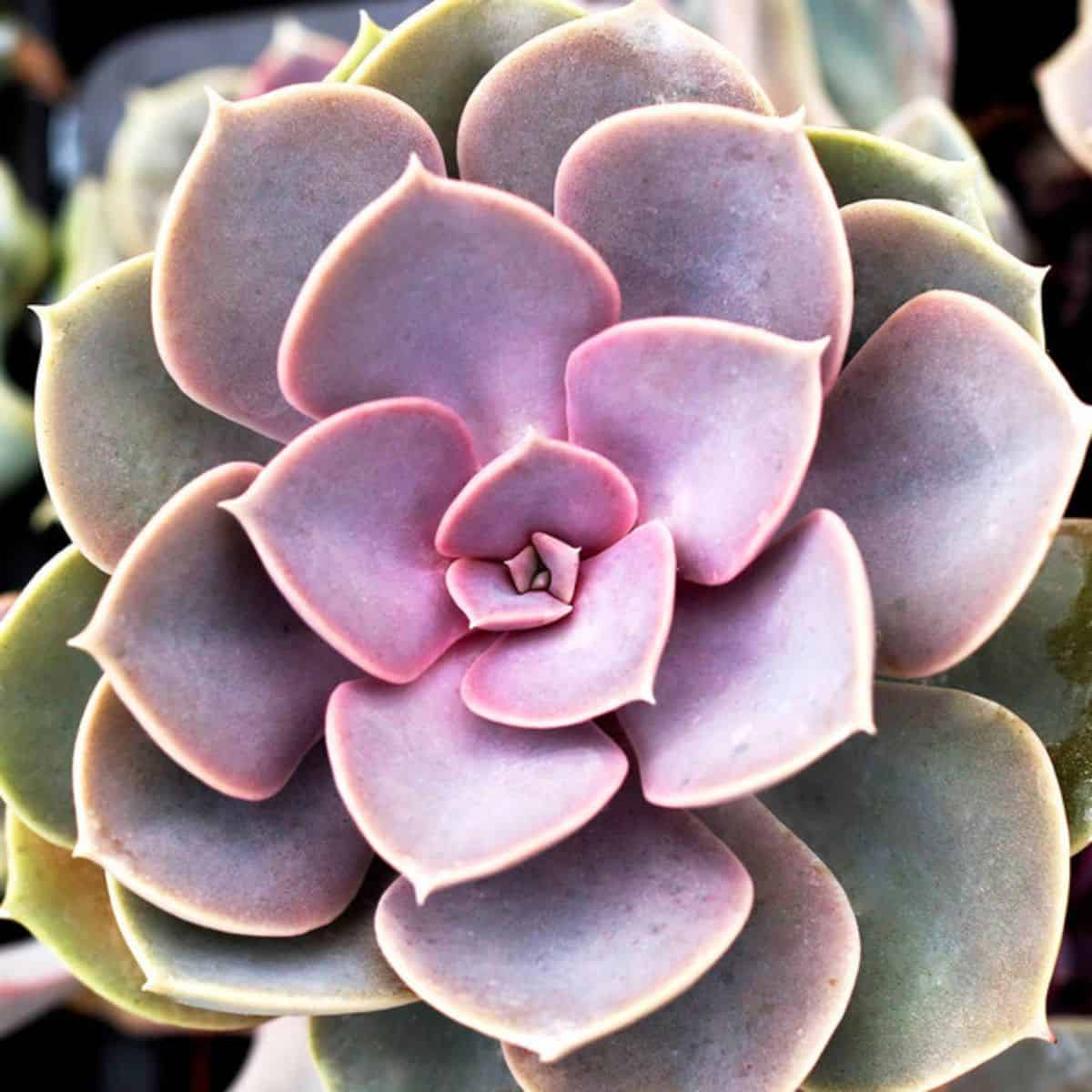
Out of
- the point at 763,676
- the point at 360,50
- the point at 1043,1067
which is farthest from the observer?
the point at 1043,1067

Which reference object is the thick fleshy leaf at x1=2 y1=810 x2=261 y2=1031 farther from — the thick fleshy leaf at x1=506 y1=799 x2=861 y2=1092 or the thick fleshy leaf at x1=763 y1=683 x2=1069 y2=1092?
the thick fleshy leaf at x1=763 y1=683 x2=1069 y2=1092

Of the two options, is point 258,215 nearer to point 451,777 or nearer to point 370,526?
point 370,526

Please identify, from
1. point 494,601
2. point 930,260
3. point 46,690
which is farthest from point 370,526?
point 930,260

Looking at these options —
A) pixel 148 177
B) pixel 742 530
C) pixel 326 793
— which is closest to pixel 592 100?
pixel 742 530

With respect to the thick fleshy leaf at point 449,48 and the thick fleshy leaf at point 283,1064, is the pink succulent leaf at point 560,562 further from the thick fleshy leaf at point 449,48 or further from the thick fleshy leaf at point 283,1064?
the thick fleshy leaf at point 283,1064

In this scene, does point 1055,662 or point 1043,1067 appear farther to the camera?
point 1043,1067
